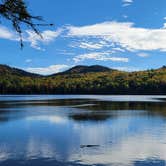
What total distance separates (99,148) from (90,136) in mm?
7706

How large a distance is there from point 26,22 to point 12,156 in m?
15.7

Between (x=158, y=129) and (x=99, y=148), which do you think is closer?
(x=99, y=148)

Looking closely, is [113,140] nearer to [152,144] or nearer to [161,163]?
[152,144]

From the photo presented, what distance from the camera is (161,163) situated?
22516 millimetres

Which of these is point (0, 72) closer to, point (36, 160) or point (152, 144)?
point (36, 160)

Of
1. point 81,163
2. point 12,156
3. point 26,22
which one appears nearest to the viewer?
point 26,22

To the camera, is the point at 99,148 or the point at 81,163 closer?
the point at 81,163

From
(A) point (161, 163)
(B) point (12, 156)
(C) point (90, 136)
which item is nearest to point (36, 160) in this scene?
(B) point (12, 156)

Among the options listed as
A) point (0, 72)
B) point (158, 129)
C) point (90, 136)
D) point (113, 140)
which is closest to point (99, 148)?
point (113, 140)

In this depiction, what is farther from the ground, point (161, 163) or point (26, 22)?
point (26, 22)

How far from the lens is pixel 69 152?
84.8 ft

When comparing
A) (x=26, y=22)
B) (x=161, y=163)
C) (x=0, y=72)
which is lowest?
(x=161, y=163)

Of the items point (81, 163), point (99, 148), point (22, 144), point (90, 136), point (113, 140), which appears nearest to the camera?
point (81, 163)

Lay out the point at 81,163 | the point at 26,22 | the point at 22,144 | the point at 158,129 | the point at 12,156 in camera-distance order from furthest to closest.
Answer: the point at 158,129, the point at 22,144, the point at 12,156, the point at 81,163, the point at 26,22
